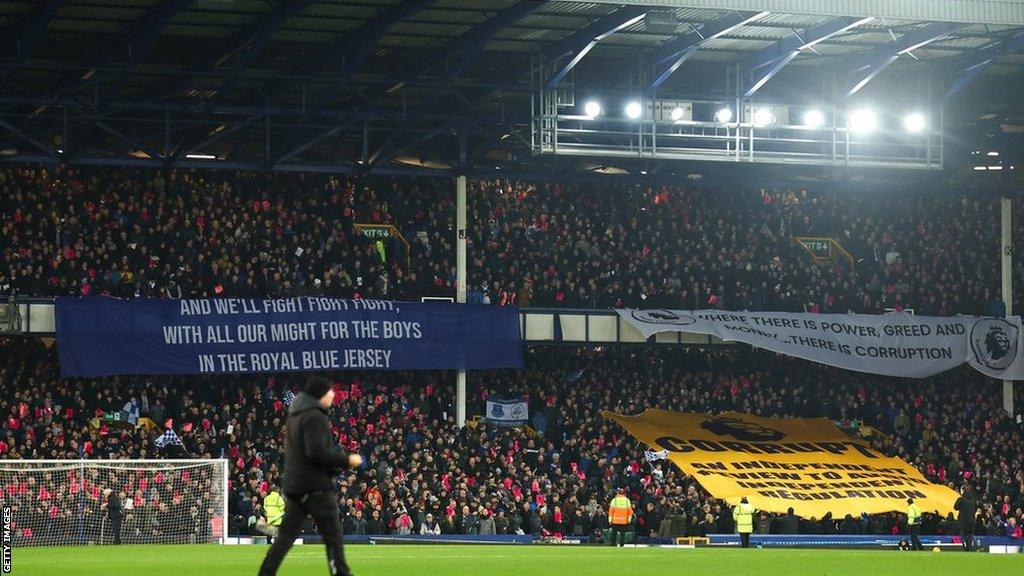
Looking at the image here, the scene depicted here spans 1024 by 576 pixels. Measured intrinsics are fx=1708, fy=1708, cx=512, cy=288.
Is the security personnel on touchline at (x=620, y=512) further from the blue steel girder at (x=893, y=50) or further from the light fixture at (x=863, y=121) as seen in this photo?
the blue steel girder at (x=893, y=50)

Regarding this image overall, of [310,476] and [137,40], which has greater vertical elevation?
[137,40]

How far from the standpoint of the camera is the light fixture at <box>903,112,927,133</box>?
40062 mm

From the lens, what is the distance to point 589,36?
118 ft

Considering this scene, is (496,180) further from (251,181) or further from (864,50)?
(864,50)

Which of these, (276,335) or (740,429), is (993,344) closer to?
(740,429)

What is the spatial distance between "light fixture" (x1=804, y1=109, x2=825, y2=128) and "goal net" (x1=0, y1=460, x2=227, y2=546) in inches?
629

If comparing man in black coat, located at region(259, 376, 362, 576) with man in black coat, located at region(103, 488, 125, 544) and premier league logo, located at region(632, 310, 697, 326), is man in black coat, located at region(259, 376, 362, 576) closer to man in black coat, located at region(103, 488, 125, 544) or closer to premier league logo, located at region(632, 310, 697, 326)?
man in black coat, located at region(103, 488, 125, 544)

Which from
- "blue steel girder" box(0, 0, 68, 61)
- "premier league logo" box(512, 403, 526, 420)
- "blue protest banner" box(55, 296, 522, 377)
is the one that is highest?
"blue steel girder" box(0, 0, 68, 61)

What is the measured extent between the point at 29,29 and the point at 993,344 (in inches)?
1111

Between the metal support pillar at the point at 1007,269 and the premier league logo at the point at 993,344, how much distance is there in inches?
43.9

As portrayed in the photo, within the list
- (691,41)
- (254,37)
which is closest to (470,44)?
(254,37)

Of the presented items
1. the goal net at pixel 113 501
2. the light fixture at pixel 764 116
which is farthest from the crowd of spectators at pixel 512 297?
the light fixture at pixel 764 116

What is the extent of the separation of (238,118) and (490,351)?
892 cm

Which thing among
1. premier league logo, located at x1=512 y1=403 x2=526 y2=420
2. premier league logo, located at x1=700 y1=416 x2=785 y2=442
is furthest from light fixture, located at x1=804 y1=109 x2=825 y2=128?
premier league logo, located at x1=512 y1=403 x2=526 y2=420
